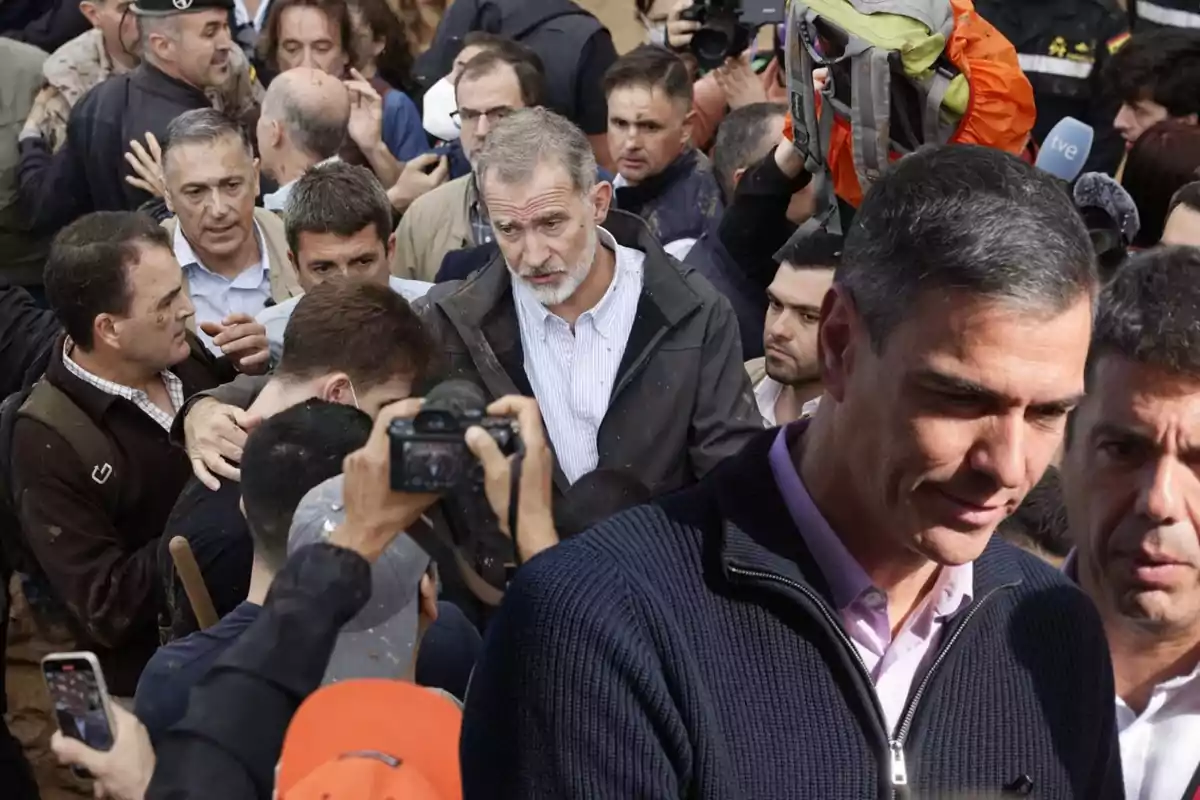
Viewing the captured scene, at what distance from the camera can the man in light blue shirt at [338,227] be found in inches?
153

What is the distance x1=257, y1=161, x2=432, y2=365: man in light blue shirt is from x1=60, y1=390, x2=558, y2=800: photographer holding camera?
205 centimetres

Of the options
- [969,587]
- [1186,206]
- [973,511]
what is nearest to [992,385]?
[973,511]

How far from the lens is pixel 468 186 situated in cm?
463

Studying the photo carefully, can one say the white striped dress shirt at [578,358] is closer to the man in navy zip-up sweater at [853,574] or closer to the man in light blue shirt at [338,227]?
the man in light blue shirt at [338,227]

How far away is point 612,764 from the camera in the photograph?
129cm

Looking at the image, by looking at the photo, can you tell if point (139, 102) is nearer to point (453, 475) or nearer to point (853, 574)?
point (453, 475)

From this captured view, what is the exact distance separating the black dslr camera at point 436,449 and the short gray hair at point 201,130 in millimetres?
2714

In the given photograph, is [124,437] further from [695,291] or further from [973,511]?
[973,511]

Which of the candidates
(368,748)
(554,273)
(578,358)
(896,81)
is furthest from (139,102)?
(368,748)

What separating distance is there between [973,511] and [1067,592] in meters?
0.27

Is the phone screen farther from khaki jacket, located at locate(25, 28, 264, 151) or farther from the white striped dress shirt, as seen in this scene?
khaki jacket, located at locate(25, 28, 264, 151)

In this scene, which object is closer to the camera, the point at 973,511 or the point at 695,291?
the point at 973,511

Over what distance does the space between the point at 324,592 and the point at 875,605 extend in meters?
0.64

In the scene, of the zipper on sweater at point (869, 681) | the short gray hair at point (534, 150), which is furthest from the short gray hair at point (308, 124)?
the zipper on sweater at point (869, 681)
